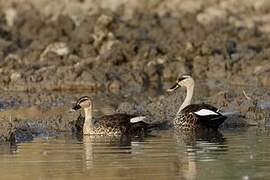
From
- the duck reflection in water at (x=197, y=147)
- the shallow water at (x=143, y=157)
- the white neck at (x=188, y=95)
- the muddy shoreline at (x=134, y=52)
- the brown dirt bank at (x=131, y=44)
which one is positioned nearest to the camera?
the shallow water at (x=143, y=157)

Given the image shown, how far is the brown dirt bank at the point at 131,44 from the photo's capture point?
26031 millimetres

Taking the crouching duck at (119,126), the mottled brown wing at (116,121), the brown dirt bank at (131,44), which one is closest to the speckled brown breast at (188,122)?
the crouching duck at (119,126)

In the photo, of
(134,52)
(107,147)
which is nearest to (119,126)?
(107,147)

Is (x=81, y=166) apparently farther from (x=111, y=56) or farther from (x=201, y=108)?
(x=111, y=56)

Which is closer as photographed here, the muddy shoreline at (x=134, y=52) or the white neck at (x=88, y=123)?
the white neck at (x=88, y=123)

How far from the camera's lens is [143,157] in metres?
14.5

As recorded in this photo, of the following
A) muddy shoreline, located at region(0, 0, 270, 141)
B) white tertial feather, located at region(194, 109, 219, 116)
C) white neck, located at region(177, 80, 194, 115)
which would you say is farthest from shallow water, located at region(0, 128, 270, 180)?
white neck, located at region(177, 80, 194, 115)

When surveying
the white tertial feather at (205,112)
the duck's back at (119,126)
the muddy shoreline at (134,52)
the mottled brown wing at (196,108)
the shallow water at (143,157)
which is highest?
the muddy shoreline at (134,52)

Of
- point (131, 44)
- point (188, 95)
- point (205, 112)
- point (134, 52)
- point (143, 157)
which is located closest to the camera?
point (143, 157)

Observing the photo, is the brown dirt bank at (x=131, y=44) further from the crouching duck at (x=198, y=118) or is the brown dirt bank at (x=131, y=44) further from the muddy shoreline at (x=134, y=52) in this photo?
the crouching duck at (x=198, y=118)

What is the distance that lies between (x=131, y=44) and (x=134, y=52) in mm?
450

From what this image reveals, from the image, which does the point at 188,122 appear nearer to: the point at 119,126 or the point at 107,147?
the point at 119,126

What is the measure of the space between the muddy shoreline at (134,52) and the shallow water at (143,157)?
1145mm

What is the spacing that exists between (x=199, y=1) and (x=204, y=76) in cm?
1134
